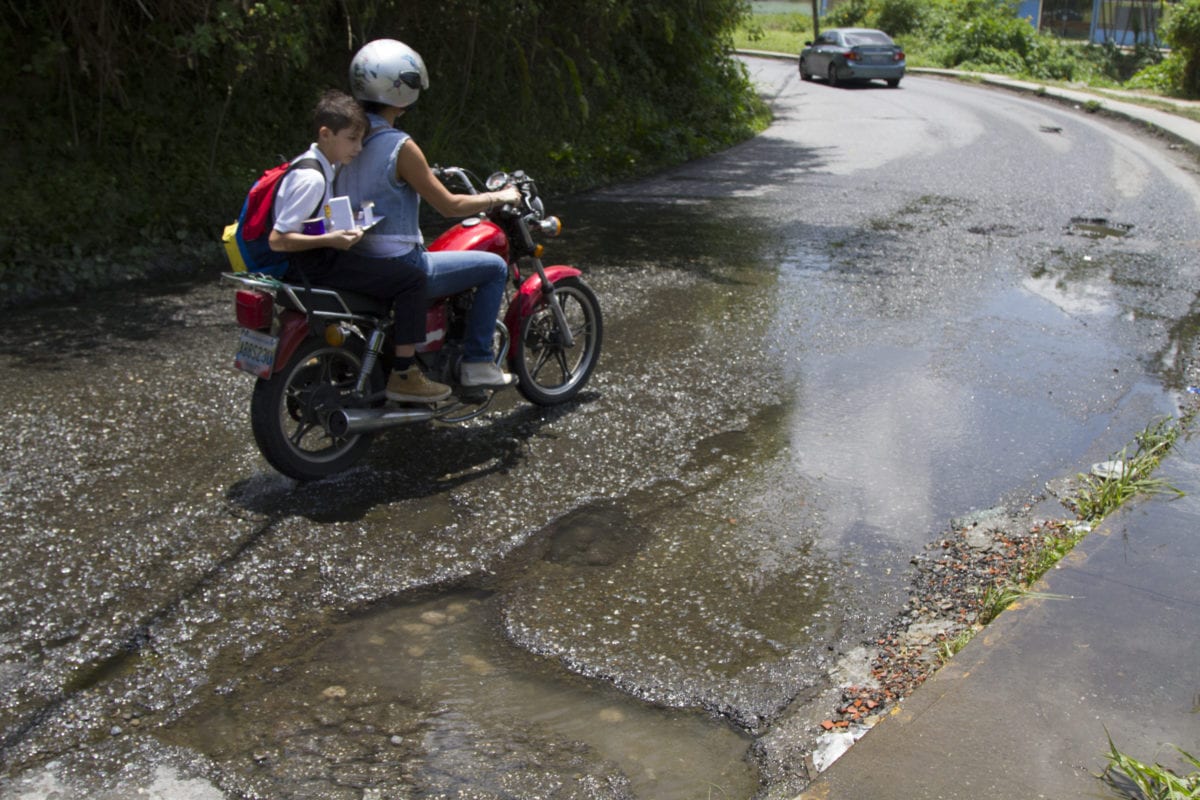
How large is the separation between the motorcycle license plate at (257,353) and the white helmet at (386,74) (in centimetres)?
110

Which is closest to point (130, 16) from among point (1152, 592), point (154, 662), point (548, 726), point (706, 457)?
point (706, 457)

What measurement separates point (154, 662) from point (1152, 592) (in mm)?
3448

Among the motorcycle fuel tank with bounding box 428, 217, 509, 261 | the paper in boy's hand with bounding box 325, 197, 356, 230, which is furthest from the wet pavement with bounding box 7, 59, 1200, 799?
the paper in boy's hand with bounding box 325, 197, 356, 230

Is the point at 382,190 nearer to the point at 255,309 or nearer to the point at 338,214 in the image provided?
the point at 338,214

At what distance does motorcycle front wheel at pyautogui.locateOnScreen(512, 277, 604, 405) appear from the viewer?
628 centimetres

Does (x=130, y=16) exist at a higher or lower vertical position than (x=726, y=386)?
higher

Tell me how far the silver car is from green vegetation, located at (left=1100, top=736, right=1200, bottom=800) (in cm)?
3029

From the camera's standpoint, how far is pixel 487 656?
4.05 m

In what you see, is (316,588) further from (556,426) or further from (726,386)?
(726,386)

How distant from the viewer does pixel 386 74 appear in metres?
5.07

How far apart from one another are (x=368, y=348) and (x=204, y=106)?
6250 mm

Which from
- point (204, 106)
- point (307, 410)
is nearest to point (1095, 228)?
point (204, 106)

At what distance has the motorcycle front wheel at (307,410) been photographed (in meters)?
5.04

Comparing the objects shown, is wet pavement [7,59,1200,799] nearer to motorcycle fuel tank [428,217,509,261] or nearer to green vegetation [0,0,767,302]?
motorcycle fuel tank [428,217,509,261]
